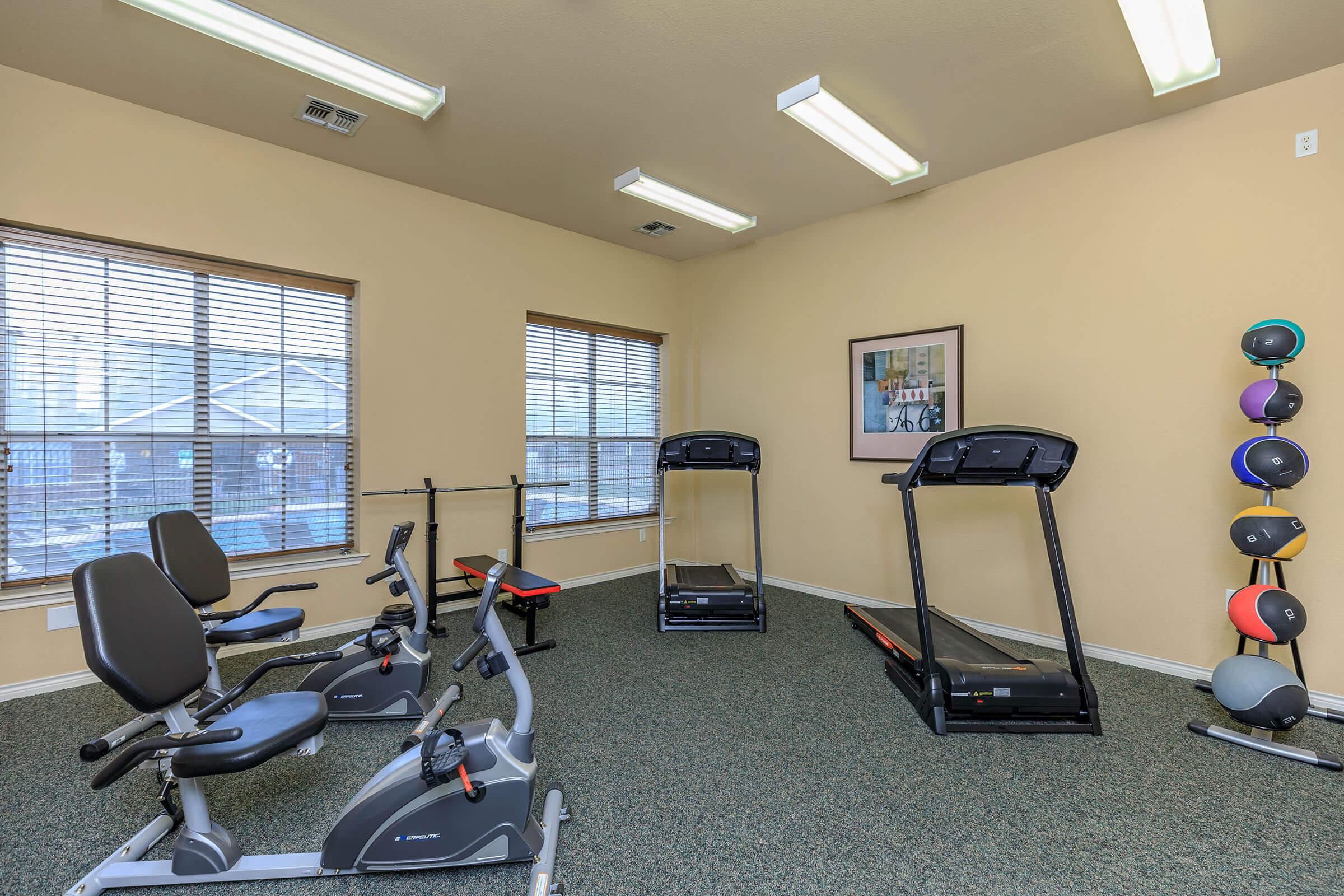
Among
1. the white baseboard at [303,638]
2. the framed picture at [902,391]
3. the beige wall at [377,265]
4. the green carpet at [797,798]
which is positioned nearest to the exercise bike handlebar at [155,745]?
the green carpet at [797,798]

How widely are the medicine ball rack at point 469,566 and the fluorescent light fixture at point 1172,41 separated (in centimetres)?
398

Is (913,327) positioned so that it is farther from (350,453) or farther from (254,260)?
(254,260)

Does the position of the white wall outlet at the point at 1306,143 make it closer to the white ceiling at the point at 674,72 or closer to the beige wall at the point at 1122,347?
the beige wall at the point at 1122,347

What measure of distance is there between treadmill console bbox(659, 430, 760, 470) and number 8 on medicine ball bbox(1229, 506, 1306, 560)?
8.43 feet

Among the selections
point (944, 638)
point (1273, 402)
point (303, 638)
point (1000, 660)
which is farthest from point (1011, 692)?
point (303, 638)

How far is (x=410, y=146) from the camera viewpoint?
3.59 metres

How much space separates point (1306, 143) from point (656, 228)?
392 cm

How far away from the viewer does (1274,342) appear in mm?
2582

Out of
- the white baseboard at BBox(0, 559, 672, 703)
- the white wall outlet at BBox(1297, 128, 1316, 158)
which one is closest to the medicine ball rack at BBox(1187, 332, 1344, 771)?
the white wall outlet at BBox(1297, 128, 1316, 158)

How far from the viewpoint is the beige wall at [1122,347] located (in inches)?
113

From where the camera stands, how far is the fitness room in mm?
1879

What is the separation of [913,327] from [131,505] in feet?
16.6

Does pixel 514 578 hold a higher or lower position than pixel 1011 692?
higher

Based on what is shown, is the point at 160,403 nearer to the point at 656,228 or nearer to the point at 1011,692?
the point at 656,228
